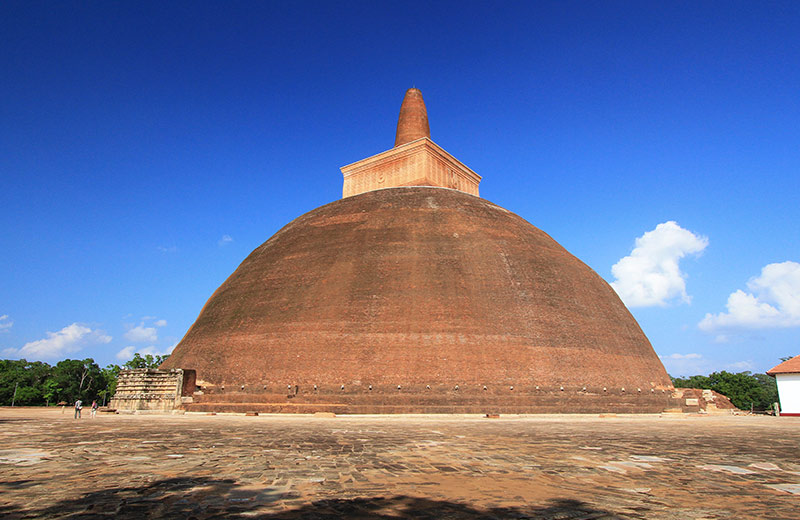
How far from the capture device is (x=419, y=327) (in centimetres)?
1886

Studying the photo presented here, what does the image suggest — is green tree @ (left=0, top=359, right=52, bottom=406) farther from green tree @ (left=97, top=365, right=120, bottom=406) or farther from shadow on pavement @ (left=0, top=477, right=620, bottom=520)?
shadow on pavement @ (left=0, top=477, right=620, bottom=520)

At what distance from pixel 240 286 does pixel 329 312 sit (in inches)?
255

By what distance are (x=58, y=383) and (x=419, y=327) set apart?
164 feet

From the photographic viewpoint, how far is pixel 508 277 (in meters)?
20.9

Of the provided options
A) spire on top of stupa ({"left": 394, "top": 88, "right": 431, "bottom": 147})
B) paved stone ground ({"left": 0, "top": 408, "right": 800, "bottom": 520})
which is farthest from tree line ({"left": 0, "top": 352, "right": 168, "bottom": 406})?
paved stone ground ({"left": 0, "top": 408, "right": 800, "bottom": 520})

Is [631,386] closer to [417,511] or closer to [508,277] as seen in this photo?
[508,277]

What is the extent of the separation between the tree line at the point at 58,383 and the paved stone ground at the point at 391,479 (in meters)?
47.6

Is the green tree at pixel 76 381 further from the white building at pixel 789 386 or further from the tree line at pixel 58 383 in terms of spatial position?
the white building at pixel 789 386

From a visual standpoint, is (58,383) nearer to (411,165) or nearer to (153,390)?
(153,390)

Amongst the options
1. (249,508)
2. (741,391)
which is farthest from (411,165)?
(741,391)

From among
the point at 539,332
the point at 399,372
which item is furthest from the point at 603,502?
the point at 539,332

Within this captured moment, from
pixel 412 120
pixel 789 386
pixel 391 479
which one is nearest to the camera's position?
pixel 391 479

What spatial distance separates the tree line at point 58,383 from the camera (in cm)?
4794

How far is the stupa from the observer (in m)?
18.0
